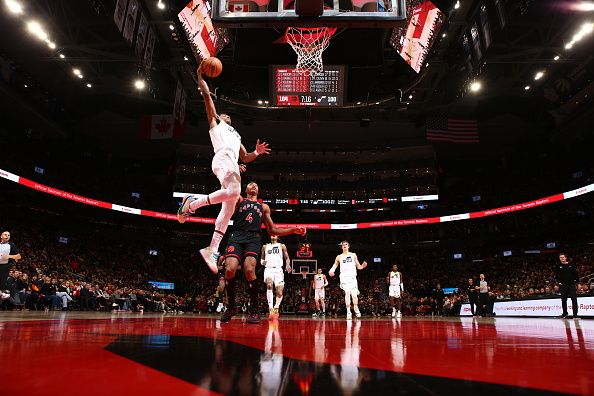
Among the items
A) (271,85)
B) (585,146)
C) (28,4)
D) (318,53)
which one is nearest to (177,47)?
(28,4)

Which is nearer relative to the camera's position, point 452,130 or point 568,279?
point 568,279

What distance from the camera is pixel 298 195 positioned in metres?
35.2

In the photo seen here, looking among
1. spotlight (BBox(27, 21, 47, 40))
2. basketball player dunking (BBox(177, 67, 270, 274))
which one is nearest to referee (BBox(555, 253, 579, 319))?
basketball player dunking (BBox(177, 67, 270, 274))

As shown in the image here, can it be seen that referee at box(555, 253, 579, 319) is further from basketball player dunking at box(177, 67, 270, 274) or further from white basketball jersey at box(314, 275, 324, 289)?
basketball player dunking at box(177, 67, 270, 274)

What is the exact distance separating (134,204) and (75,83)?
9541mm

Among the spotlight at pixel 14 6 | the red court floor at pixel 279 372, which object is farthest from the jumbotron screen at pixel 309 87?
the red court floor at pixel 279 372

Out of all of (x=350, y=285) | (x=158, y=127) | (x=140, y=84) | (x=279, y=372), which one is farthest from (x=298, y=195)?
(x=279, y=372)

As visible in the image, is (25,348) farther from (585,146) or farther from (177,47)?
(585,146)

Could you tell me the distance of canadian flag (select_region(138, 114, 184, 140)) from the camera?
22.6 m

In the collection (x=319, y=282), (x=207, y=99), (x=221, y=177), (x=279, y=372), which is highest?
(x=207, y=99)

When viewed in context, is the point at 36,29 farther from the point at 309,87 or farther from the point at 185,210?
the point at 185,210

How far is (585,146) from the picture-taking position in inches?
1124

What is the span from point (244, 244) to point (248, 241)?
0.07 meters

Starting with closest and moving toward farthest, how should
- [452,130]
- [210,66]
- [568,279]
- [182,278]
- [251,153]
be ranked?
[210,66] < [251,153] < [568,279] < [452,130] < [182,278]
